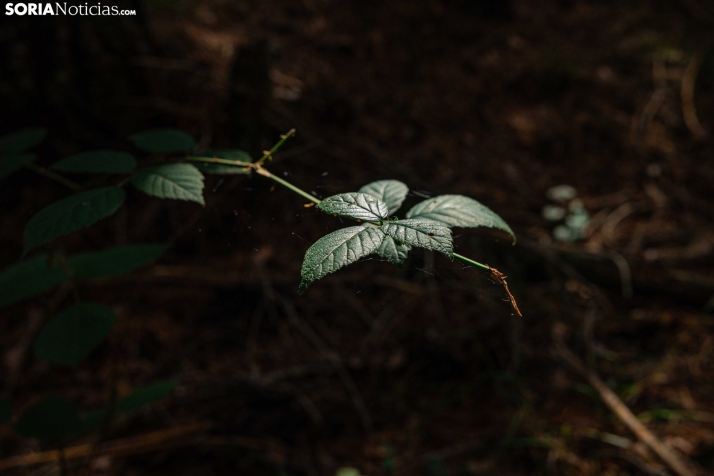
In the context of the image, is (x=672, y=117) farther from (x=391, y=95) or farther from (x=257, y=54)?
(x=257, y=54)

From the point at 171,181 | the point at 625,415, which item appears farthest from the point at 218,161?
the point at 625,415

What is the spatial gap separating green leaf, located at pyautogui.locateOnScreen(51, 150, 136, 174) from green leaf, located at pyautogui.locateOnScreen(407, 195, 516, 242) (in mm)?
604

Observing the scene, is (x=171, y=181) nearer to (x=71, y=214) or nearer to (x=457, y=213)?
(x=71, y=214)

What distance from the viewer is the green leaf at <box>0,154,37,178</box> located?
3.20ft

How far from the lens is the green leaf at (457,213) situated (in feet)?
2.62

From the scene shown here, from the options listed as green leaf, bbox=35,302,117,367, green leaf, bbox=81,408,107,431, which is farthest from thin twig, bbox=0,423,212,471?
green leaf, bbox=35,302,117,367

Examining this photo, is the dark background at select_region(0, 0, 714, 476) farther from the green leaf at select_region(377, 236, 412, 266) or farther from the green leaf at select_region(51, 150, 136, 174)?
the green leaf at select_region(377, 236, 412, 266)

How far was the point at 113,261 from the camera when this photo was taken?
51.9 inches

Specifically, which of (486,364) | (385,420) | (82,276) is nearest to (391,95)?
(486,364)

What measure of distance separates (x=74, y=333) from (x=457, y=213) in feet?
3.42

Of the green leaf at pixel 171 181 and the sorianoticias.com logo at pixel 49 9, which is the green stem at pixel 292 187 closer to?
the green leaf at pixel 171 181

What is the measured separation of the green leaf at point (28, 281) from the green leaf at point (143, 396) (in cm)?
41

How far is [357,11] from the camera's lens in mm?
4188

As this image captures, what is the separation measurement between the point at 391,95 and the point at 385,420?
246 centimetres
